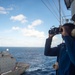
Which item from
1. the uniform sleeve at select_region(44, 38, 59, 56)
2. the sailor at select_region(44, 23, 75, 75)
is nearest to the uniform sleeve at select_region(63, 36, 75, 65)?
the sailor at select_region(44, 23, 75, 75)

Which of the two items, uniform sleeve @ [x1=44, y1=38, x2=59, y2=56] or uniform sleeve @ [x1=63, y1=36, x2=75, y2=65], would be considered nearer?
uniform sleeve @ [x1=63, y1=36, x2=75, y2=65]

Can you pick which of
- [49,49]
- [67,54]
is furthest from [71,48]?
[49,49]

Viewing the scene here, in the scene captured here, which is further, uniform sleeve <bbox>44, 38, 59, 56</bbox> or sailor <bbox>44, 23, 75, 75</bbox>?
uniform sleeve <bbox>44, 38, 59, 56</bbox>

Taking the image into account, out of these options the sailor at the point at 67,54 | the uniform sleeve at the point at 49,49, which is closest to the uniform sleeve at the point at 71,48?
the sailor at the point at 67,54

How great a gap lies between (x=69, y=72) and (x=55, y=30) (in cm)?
96

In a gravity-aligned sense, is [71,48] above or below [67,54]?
above

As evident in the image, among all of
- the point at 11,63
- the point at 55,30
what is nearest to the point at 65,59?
the point at 55,30

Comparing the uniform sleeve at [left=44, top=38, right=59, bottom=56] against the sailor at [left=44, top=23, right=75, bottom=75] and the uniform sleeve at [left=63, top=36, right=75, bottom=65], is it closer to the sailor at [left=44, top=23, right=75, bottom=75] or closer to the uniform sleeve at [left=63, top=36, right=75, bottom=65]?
the sailor at [left=44, top=23, right=75, bottom=75]

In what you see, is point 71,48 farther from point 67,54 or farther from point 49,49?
point 49,49

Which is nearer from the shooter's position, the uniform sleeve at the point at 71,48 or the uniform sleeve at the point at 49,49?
the uniform sleeve at the point at 71,48

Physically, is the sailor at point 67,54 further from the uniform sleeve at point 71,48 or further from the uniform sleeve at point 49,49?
the uniform sleeve at point 49,49

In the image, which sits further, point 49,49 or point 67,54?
point 49,49

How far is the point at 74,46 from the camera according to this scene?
3115 mm

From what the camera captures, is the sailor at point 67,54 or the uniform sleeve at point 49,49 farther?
the uniform sleeve at point 49,49
